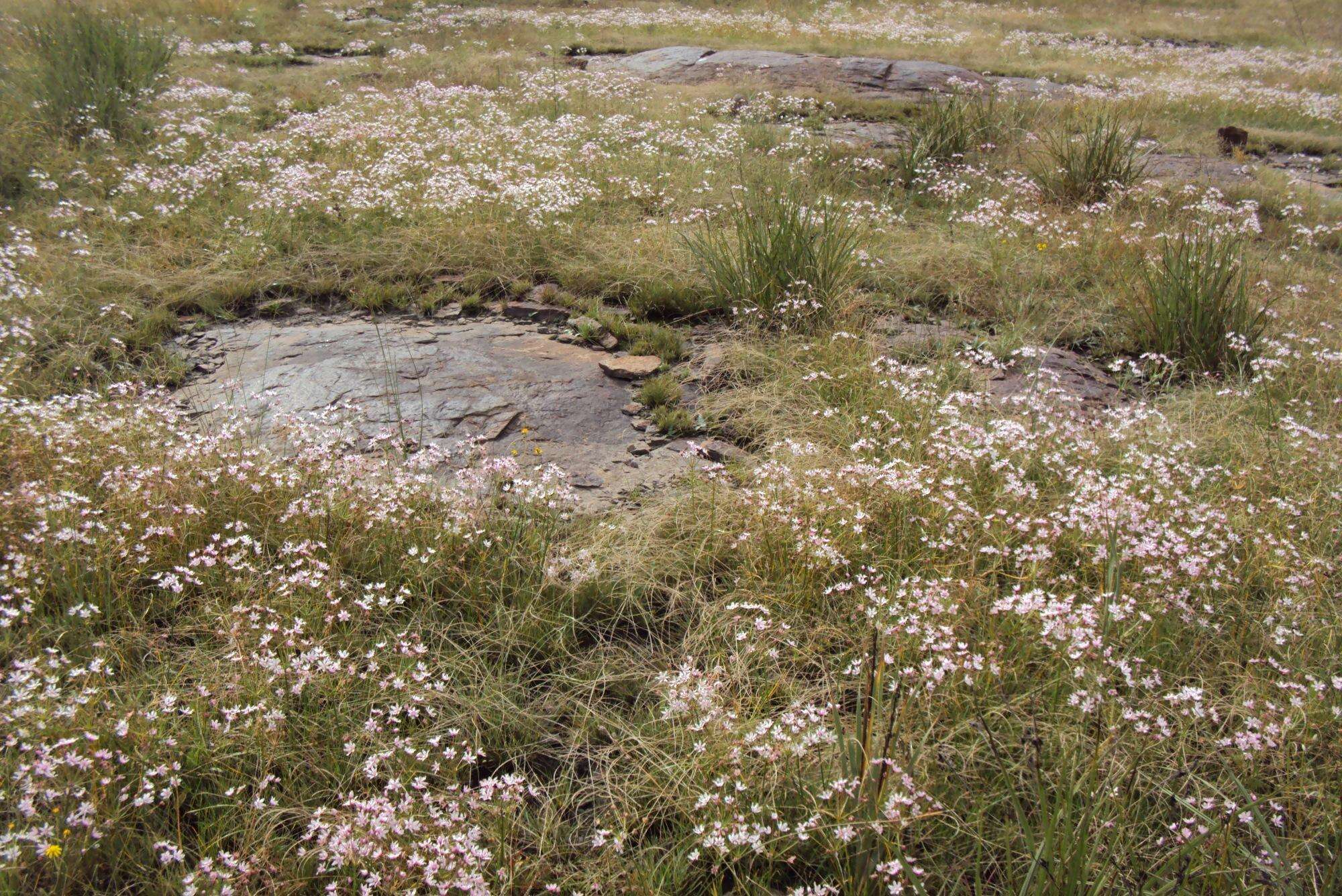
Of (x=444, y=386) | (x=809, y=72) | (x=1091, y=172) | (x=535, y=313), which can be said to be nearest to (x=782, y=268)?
(x=535, y=313)

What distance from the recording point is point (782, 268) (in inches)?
233

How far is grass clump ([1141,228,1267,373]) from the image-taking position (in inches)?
216

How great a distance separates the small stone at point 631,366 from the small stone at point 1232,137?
11051 mm

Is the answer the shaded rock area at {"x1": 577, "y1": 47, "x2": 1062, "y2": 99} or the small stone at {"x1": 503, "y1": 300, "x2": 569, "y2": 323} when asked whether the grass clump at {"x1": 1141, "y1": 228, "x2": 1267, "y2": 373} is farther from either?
the shaded rock area at {"x1": 577, "y1": 47, "x2": 1062, "y2": 99}

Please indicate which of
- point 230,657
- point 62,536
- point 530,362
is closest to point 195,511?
point 62,536

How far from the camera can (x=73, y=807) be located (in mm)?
2340

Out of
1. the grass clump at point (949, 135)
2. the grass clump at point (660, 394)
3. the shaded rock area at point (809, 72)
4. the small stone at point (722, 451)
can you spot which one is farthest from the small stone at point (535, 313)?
the shaded rock area at point (809, 72)

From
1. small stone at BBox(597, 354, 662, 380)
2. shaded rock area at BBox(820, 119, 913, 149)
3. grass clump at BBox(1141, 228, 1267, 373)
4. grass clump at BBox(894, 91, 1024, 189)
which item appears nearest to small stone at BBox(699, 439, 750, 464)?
small stone at BBox(597, 354, 662, 380)

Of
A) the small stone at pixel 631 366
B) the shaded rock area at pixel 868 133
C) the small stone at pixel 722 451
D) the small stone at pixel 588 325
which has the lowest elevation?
the small stone at pixel 722 451

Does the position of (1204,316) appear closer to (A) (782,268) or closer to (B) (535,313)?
(A) (782,268)

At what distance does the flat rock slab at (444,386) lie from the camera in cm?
467

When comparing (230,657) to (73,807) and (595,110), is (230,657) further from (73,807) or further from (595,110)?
(595,110)

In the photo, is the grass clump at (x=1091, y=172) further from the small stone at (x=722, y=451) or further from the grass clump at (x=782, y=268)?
the small stone at (x=722, y=451)

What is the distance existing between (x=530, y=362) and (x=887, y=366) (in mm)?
2423
